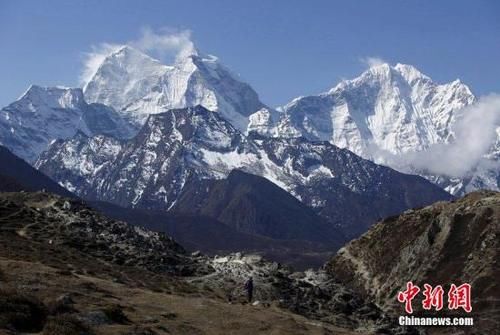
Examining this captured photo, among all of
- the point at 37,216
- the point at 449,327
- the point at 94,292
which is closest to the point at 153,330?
the point at 94,292

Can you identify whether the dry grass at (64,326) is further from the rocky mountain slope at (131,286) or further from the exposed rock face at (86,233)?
the exposed rock face at (86,233)

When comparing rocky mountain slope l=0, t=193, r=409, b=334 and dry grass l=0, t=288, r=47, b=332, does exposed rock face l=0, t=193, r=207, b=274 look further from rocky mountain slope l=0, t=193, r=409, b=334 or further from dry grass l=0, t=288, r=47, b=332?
dry grass l=0, t=288, r=47, b=332

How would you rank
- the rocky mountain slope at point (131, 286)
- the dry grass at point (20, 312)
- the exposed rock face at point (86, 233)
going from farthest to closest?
the exposed rock face at point (86, 233) < the rocky mountain slope at point (131, 286) < the dry grass at point (20, 312)

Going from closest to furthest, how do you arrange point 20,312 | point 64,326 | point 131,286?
1. point 64,326
2. point 20,312
3. point 131,286

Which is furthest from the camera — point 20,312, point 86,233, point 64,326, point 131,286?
point 86,233

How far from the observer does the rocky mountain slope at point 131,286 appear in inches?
2168

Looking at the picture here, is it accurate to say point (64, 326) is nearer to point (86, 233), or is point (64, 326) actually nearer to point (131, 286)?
point (131, 286)

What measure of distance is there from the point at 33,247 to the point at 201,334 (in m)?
54.6

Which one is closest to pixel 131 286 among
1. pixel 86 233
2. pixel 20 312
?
pixel 20 312

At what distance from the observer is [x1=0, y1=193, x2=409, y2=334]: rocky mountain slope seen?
55062 mm

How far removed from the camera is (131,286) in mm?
86312

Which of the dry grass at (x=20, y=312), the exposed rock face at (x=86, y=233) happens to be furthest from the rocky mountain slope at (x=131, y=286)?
the exposed rock face at (x=86, y=233)

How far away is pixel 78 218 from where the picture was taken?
138 meters

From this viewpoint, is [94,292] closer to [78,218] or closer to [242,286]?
[242,286]
